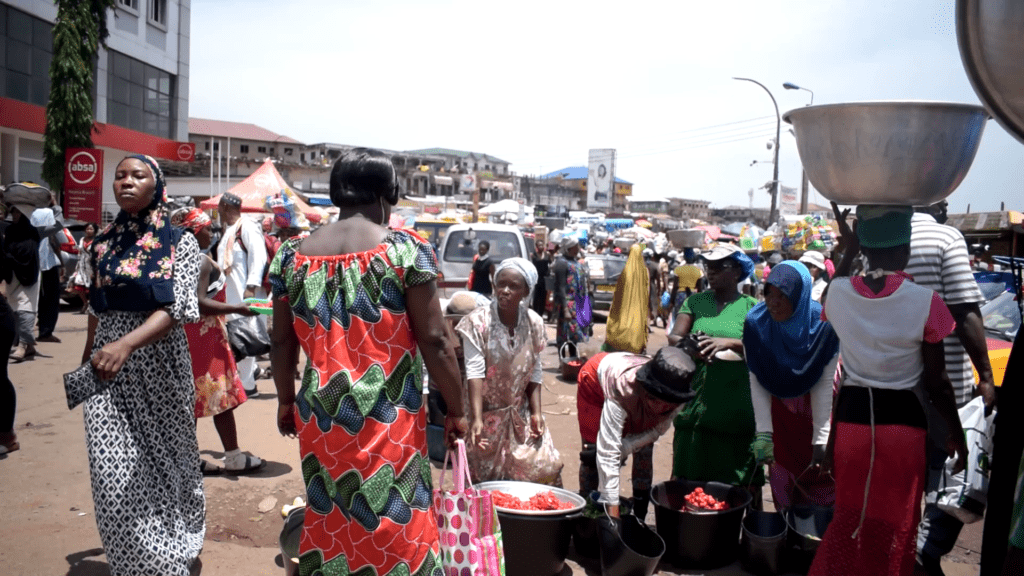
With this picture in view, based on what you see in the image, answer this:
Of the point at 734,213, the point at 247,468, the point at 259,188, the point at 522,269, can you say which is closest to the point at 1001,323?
the point at 522,269

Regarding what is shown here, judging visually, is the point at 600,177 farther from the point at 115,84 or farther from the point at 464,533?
the point at 464,533

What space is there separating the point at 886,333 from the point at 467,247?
9.42 metres

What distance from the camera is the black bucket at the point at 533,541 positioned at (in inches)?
150

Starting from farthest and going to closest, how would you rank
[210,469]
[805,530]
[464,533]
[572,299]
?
1. [572,299]
2. [210,469]
3. [805,530]
4. [464,533]

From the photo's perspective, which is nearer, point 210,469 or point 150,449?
point 150,449

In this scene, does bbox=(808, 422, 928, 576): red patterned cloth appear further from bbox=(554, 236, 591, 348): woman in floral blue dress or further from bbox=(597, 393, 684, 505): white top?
bbox=(554, 236, 591, 348): woman in floral blue dress

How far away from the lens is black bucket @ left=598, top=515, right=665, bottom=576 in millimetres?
3666

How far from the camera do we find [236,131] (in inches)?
2771

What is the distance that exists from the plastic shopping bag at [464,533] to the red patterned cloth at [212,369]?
235 cm

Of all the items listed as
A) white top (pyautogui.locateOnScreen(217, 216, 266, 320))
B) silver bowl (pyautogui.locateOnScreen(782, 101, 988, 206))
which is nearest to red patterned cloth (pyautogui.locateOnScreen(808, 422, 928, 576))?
silver bowl (pyautogui.locateOnScreen(782, 101, 988, 206))

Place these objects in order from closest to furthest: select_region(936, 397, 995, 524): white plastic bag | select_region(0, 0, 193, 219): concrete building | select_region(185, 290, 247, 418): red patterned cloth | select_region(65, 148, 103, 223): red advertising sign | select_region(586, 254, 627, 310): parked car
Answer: select_region(936, 397, 995, 524): white plastic bag → select_region(185, 290, 247, 418): red patterned cloth → select_region(65, 148, 103, 223): red advertising sign → select_region(586, 254, 627, 310): parked car → select_region(0, 0, 193, 219): concrete building

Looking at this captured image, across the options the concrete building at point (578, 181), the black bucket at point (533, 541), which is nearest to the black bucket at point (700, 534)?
the black bucket at point (533, 541)

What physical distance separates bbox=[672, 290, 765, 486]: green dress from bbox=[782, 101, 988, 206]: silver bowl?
1.56 metres

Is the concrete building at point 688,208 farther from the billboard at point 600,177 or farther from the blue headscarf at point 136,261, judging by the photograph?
the blue headscarf at point 136,261
